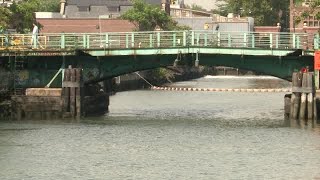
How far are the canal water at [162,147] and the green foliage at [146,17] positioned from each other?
63728 millimetres

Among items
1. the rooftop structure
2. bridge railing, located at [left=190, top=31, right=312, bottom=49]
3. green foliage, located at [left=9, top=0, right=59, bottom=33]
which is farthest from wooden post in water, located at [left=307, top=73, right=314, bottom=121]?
the rooftop structure

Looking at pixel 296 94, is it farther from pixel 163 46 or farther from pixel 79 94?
pixel 79 94

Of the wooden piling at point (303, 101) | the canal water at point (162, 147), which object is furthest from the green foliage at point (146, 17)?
the wooden piling at point (303, 101)

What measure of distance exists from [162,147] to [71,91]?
2057 cm

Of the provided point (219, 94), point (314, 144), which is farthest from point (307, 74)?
point (219, 94)

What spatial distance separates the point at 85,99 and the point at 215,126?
1316 cm

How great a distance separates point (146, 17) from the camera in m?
161

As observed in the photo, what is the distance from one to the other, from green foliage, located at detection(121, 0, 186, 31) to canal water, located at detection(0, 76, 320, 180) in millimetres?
63728

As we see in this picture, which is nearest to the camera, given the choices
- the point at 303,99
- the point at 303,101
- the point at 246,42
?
the point at 303,99

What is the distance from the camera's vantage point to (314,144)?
69.0m

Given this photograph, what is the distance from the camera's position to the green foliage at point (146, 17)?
16050 centimetres

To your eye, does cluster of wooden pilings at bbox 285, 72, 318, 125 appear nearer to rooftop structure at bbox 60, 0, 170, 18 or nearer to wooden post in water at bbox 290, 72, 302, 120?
wooden post in water at bbox 290, 72, 302, 120

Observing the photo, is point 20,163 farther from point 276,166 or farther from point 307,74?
point 307,74

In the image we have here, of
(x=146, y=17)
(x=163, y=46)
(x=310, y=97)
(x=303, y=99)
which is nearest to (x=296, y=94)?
(x=303, y=99)
